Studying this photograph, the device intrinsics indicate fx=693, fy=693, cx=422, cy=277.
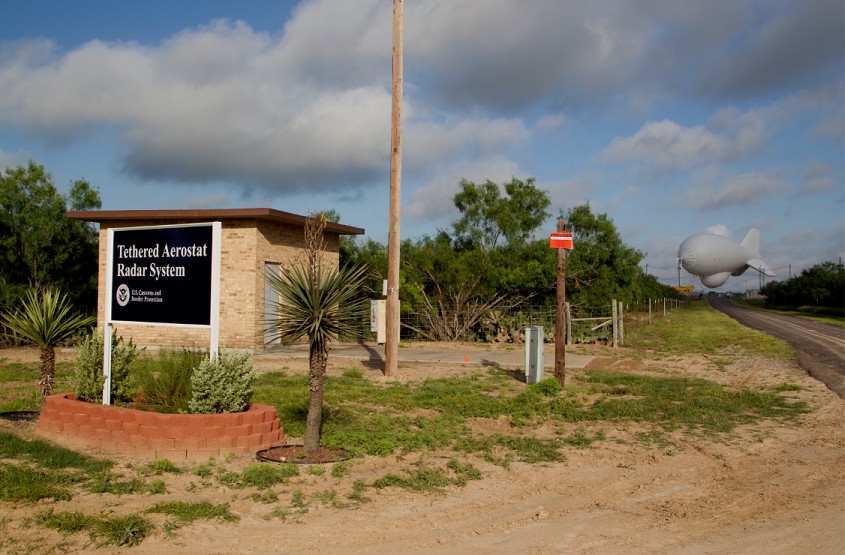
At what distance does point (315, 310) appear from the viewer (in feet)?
24.5

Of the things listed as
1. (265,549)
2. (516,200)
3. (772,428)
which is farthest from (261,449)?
(516,200)

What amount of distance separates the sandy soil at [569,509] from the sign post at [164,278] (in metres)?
1.73

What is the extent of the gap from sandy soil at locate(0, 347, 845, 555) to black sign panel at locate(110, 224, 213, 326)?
6.25ft

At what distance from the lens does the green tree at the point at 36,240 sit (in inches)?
831

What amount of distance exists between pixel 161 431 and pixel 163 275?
2.10 metres

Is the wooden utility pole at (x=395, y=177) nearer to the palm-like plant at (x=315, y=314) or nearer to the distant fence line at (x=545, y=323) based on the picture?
the palm-like plant at (x=315, y=314)

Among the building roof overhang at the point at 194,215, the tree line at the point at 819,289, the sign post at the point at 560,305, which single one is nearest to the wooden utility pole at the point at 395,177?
the sign post at the point at 560,305

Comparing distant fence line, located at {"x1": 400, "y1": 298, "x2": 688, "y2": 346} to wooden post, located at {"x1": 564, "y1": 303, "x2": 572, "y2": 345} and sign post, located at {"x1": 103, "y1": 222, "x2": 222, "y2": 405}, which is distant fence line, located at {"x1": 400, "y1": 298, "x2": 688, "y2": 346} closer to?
wooden post, located at {"x1": 564, "y1": 303, "x2": 572, "y2": 345}

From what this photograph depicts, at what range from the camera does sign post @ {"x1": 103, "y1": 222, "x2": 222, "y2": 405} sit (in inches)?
317

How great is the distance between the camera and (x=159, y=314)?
27.9ft

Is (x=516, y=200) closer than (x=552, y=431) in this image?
No

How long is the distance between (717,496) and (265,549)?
4.14 m

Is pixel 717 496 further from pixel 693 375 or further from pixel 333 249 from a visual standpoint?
pixel 333 249

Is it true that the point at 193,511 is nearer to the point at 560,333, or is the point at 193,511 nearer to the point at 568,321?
the point at 560,333
